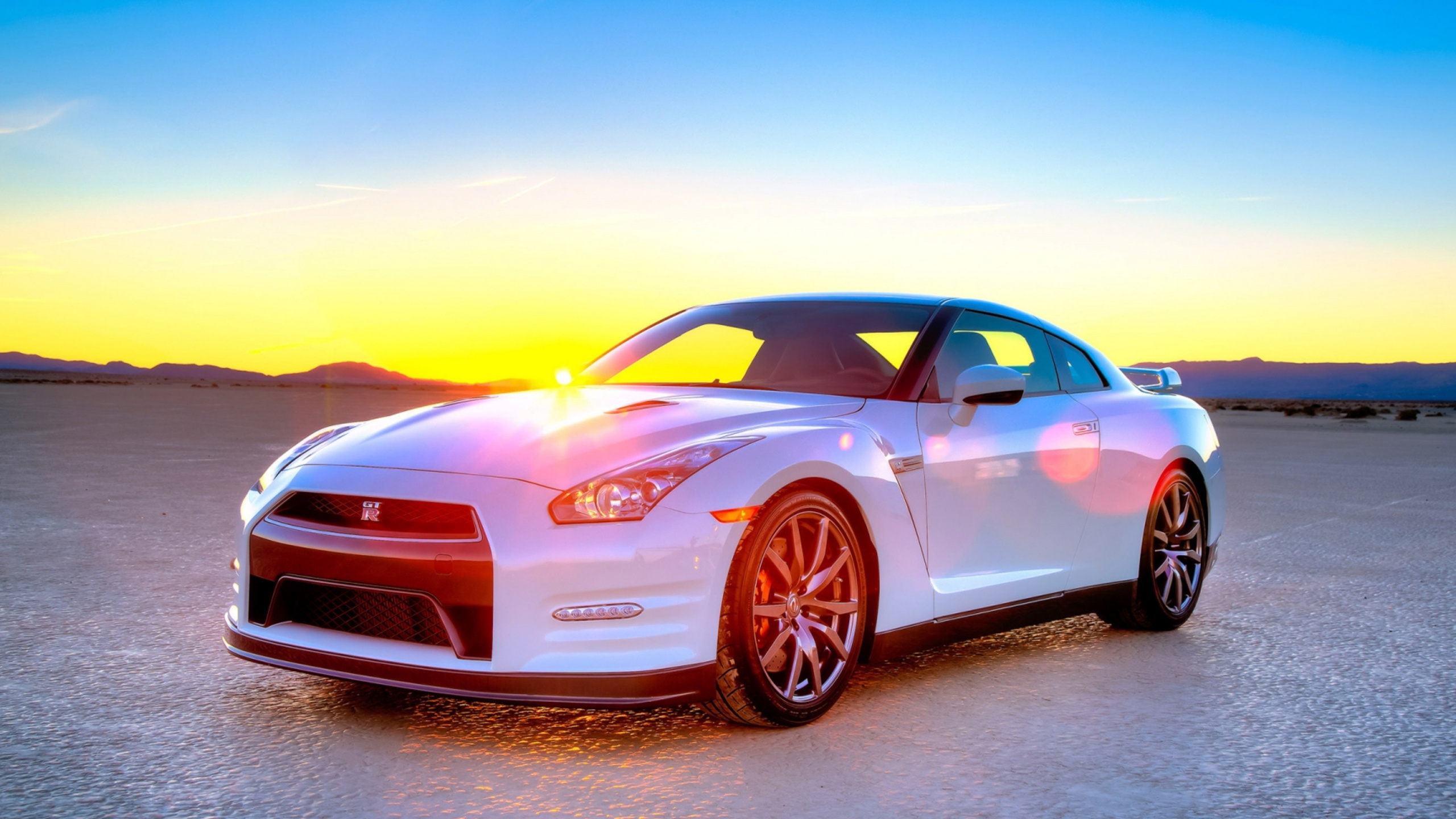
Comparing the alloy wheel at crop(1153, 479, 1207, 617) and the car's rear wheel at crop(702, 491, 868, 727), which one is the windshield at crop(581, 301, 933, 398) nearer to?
the car's rear wheel at crop(702, 491, 868, 727)

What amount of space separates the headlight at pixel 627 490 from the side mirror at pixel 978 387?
1281 mm

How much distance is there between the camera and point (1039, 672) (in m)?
5.21

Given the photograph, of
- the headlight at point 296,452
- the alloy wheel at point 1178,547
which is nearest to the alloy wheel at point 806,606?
the headlight at point 296,452

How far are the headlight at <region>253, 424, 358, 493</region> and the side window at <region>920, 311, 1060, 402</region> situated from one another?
2366 mm

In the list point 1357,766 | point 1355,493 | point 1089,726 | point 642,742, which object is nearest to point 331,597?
point 642,742

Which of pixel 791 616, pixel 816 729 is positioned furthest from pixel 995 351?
pixel 816 729

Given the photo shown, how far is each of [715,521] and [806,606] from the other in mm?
590

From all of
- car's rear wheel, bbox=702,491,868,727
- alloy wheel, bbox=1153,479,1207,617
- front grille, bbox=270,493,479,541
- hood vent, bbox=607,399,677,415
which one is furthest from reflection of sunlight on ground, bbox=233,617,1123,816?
alloy wheel, bbox=1153,479,1207,617

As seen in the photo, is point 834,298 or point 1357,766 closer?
point 1357,766

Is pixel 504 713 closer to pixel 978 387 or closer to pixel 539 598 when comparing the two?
pixel 539 598

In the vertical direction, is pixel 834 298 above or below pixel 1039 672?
above

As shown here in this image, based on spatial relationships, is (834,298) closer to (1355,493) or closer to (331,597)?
(331,597)

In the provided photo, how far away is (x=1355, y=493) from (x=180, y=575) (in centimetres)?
1203

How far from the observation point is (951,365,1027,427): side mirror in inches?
193
